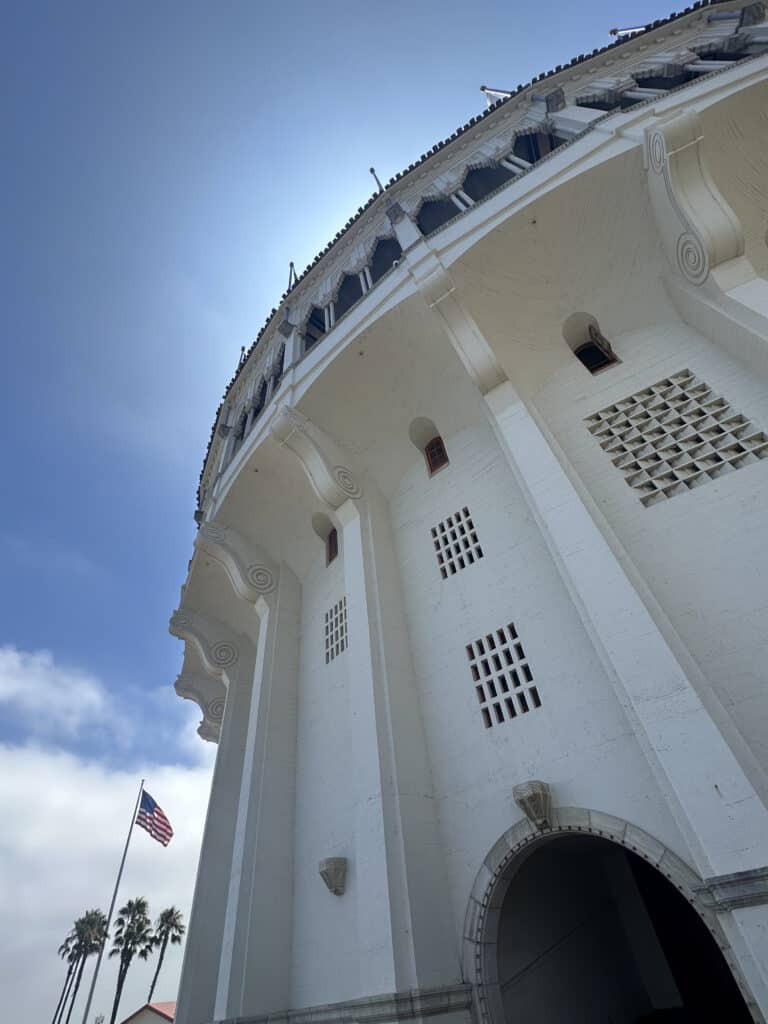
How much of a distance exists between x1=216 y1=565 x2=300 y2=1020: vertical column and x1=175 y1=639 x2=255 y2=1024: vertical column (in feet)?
3.72

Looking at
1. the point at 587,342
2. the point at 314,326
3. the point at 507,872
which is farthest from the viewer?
the point at 314,326

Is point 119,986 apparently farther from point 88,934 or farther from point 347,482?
point 347,482

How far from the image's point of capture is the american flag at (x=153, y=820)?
16703 mm

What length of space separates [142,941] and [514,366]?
47687mm

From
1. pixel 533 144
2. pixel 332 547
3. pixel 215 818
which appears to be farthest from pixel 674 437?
pixel 215 818

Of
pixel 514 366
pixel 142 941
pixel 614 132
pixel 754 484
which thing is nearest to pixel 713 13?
pixel 614 132

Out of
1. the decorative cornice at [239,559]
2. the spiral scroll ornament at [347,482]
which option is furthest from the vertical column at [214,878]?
the spiral scroll ornament at [347,482]

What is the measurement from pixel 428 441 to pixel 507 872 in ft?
26.1

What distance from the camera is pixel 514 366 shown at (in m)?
9.62

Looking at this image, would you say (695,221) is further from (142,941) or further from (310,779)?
(142,941)

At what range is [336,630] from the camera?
10312 mm

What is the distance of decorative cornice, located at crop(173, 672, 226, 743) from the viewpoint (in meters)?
15.7

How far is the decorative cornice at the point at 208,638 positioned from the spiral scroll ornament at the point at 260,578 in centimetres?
306

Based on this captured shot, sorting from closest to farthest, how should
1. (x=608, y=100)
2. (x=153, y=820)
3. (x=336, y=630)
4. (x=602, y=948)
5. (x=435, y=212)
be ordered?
(x=602, y=948), (x=336, y=630), (x=608, y=100), (x=435, y=212), (x=153, y=820)
